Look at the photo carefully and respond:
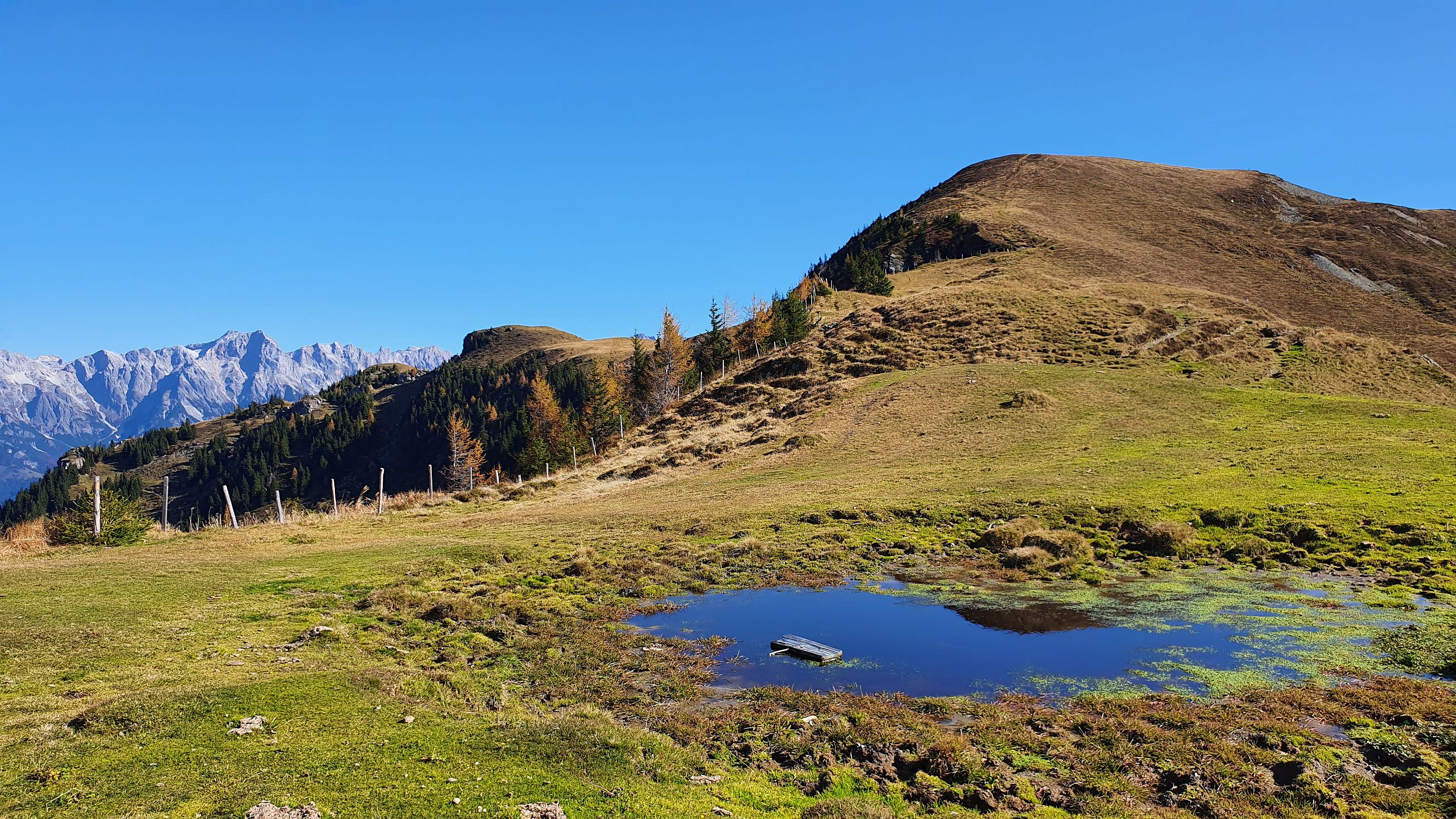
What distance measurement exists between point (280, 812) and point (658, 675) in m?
8.80

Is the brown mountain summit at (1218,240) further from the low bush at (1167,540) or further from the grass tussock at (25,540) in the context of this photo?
the grass tussock at (25,540)

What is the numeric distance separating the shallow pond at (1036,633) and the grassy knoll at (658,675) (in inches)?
42.5

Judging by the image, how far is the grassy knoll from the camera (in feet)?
33.8

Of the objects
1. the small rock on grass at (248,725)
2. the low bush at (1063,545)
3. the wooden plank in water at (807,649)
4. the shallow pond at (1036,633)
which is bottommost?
the shallow pond at (1036,633)

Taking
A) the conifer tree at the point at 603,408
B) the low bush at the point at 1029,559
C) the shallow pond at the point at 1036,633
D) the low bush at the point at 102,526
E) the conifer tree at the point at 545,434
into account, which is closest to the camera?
the shallow pond at the point at 1036,633

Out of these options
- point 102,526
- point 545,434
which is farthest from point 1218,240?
point 102,526

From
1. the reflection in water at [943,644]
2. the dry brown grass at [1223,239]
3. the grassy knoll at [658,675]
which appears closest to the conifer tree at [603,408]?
the dry brown grass at [1223,239]

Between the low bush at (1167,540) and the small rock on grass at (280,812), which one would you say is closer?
the small rock on grass at (280,812)

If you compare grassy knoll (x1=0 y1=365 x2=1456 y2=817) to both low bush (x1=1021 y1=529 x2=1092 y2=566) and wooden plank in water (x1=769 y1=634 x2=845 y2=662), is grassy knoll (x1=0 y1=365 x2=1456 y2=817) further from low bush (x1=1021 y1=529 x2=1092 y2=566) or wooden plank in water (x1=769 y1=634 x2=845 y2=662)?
wooden plank in water (x1=769 y1=634 x2=845 y2=662)

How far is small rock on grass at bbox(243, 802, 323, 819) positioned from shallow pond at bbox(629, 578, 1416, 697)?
29.8 feet

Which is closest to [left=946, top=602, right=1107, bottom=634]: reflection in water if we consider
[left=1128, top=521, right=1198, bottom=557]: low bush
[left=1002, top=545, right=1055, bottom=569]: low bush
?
[left=1002, top=545, right=1055, bottom=569]: low bush

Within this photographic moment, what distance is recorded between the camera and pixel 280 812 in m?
8.75

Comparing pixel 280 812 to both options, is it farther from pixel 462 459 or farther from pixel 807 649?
pixel 462 459

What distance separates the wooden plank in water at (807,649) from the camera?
683 inches
